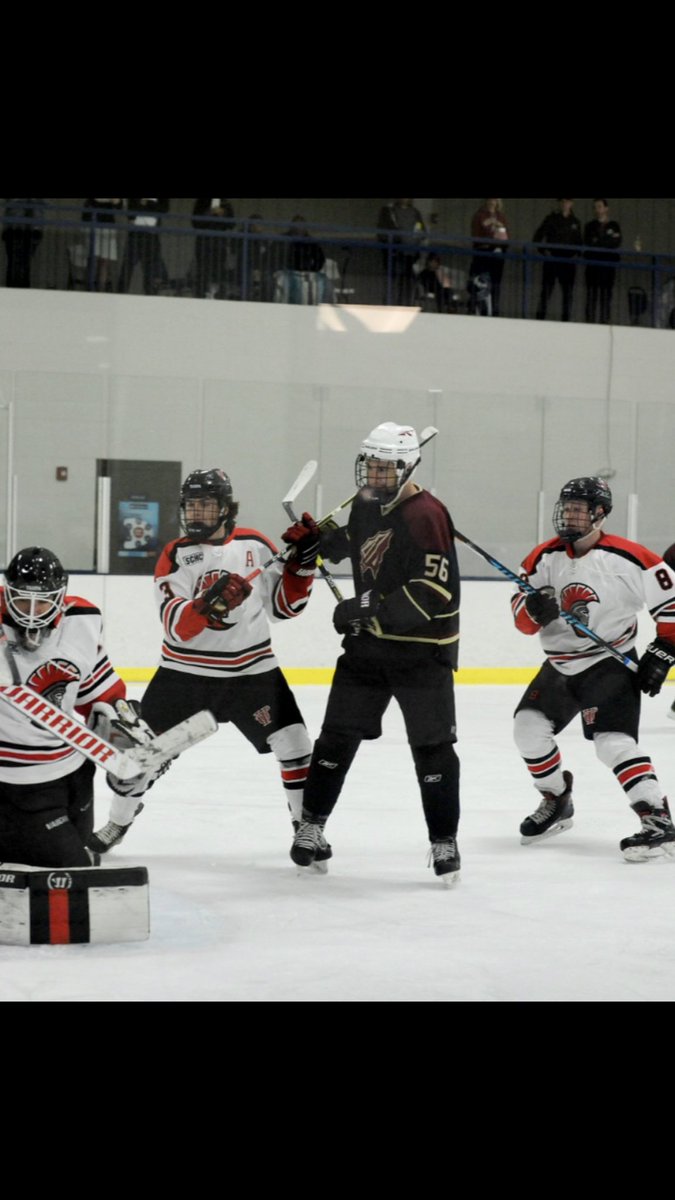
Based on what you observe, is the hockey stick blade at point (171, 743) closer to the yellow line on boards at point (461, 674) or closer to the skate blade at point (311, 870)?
the skate blade at point (311, 870)

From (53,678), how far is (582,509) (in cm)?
154

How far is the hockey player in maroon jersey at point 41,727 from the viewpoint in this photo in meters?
2.91

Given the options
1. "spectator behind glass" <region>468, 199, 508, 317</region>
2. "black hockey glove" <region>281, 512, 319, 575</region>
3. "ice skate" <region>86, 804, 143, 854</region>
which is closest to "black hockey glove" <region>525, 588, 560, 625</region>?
"black hockey glove" <region>281, 512, 319, 575</region>

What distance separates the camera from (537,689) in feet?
13.0

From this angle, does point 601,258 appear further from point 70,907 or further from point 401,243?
point 70,907

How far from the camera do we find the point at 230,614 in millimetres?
3615

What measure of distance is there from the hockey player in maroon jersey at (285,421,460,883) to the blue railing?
4669mm

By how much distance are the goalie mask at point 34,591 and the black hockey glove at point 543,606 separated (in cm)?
134

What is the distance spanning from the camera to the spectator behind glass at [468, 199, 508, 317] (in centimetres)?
851

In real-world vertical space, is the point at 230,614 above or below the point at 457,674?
above

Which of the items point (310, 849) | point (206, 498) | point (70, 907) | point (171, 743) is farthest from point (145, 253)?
point (70, 907)

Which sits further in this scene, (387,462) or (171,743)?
(387,462)
